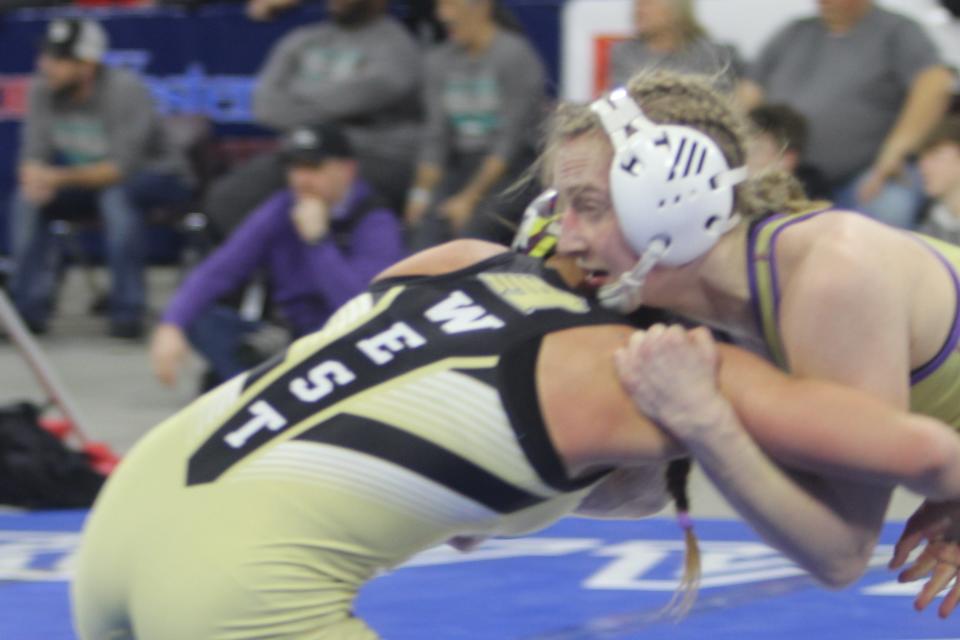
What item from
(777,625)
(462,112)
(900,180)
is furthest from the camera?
(462,112)

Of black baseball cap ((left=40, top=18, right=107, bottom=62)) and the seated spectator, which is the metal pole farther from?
Answer: the seated spectator

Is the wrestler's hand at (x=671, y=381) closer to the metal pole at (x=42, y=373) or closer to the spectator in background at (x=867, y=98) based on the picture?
the metal pole at (x=42, y=373)

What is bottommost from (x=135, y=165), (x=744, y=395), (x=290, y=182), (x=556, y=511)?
(x=135, y=165)

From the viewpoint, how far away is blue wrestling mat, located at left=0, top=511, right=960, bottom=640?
3629mm

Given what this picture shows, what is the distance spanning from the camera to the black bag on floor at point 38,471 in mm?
5051

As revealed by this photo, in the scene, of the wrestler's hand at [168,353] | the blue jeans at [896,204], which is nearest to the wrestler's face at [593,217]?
the wrestler's hand at [168,353]

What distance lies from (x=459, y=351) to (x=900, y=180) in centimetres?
409

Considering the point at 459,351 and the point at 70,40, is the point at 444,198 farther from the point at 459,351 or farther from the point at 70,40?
the point at 459,351

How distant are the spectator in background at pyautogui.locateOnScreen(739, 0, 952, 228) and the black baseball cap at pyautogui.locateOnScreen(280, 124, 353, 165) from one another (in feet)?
4.78

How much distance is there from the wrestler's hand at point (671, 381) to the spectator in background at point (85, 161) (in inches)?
251

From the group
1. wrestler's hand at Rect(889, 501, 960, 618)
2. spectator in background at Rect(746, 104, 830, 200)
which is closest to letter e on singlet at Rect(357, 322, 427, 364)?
wrestler's hand at Rect(889, 501, 960, 618)

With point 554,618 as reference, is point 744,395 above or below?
above

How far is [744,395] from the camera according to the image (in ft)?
6.94

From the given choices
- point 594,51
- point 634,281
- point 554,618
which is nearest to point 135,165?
point 594,51
